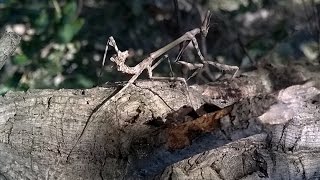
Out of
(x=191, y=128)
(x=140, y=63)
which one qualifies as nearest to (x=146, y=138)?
(x=191, y=128)

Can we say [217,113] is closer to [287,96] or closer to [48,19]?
[287,96]

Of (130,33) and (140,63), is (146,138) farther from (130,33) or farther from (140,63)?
(130,33)

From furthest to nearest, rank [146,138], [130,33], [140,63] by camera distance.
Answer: [130,33] → [140,63] → [146,138]

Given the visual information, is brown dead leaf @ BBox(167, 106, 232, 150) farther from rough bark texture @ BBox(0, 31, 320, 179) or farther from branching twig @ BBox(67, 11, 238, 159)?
branching twig @ BBox(67, 11, 238, 159)

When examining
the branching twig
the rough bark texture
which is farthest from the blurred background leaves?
the rough bark texture

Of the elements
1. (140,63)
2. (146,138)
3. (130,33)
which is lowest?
(146,138)
